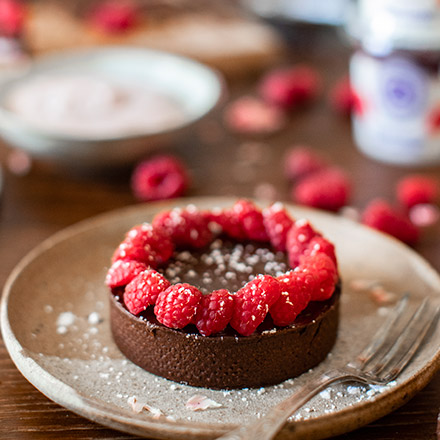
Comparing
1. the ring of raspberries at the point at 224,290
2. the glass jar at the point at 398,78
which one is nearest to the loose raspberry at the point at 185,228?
the ring of raspberries at the point at 224,290

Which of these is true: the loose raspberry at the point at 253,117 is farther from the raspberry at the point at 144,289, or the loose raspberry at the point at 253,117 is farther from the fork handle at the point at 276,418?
the fork handle at the point at 276,418

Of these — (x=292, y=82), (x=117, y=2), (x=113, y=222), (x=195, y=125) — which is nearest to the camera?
(x=113, y=222)

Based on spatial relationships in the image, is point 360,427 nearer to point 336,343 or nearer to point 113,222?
point 336,343

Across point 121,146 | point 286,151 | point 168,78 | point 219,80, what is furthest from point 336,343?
point 168,78

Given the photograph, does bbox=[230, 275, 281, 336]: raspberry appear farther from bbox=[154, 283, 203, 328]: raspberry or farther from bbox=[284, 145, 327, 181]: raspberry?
bbox=[284, 145, 327, 181]: raspberry

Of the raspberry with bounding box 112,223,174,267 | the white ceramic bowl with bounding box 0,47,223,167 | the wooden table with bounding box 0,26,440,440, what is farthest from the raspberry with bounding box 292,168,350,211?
the raspberry with bounding box 112,223,174,267
